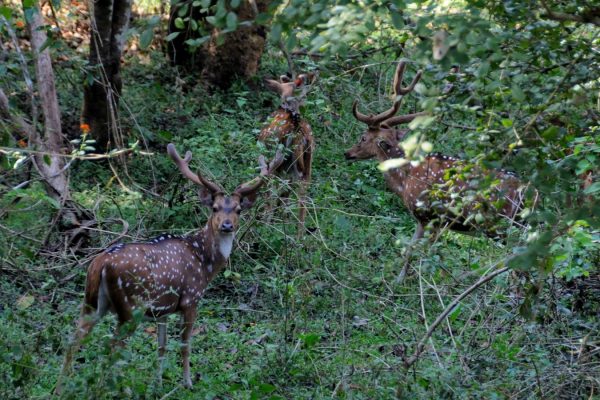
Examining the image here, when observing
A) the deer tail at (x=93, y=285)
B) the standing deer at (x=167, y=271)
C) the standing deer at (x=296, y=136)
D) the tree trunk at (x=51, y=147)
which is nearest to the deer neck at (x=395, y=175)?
the standing deer at (x=296, y=136)

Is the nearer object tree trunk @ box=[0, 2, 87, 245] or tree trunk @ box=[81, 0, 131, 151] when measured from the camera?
tree trunk @ box=[0, 2, 87, 245]

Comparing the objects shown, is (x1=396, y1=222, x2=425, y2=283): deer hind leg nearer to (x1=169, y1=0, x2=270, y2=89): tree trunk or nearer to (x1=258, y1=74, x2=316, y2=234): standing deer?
(x1=258, y1=74, x2=316, y2=234): standing deer

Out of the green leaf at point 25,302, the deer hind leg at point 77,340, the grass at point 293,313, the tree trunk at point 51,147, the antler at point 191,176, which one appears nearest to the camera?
the deer hind leg at point 77,340

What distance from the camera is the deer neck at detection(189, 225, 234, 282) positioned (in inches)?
314

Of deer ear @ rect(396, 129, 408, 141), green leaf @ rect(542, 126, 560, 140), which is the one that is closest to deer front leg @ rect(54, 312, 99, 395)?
green leaf @ rect(542, 126, 560, 140)

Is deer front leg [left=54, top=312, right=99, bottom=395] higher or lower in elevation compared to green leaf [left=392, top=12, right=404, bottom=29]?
lower

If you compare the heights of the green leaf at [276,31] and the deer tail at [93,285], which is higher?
the green leaf at [276,31]

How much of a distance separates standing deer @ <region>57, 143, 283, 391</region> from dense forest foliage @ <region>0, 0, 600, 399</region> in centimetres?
Answer: 15

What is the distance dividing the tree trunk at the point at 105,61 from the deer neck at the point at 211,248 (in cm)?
306

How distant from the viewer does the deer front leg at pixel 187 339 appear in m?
7.30

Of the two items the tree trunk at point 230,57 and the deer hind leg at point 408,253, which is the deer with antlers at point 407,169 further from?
the tree trunk at point 230,57

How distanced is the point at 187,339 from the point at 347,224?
2.28m

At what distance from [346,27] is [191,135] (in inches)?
361

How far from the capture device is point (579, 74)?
507 centimetres
